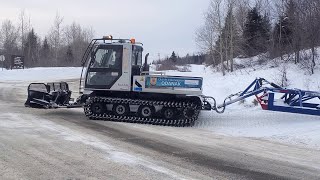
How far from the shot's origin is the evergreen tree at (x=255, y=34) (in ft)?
123

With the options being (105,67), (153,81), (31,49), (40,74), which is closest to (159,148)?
(153,81)

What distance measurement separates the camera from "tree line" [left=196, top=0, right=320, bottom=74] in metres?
23.8

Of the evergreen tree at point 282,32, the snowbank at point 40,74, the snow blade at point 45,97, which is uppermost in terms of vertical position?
the evergreen tree at point 282,32

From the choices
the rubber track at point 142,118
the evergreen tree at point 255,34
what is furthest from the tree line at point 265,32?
the rubber track at point 142,118

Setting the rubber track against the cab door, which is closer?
the rubber track

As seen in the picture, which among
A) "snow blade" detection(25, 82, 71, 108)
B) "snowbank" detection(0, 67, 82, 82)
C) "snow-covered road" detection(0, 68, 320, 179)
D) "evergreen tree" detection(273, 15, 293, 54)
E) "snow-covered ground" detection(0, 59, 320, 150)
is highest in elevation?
"evergreen tree" detection(273, 15, 293, 54)

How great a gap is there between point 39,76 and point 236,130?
4005 centimetres

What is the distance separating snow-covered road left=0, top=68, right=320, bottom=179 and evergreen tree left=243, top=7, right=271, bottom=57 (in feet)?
81.9

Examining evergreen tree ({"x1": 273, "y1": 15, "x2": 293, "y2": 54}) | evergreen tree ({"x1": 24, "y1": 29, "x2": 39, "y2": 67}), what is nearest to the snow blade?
evergreen tree ({"x1": 273, "y1": 15, "x2": 293, "y2": 54})

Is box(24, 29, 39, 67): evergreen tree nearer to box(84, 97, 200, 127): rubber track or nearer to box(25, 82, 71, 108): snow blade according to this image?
box(25, 82, 71, 108): snow blade

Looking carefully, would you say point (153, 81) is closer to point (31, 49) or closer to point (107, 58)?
point (107, 58)

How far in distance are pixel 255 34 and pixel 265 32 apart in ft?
3.95

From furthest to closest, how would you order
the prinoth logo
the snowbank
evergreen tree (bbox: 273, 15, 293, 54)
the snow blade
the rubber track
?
the snowbank
evergreen tree (bbox: 273, 15, 293, 54)
the snow blade
the prinoth logo
the rubber track

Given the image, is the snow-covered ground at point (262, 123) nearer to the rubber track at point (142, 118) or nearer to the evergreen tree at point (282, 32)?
the rubber track at point (142, 118)
